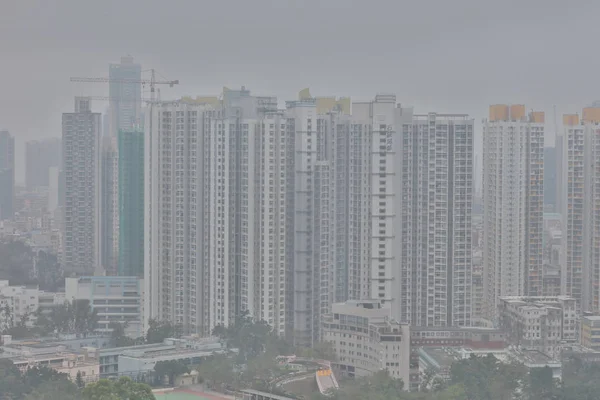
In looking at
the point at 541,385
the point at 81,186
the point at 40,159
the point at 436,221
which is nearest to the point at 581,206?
the point at 436,221

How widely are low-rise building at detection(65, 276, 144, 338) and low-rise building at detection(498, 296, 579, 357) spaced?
2.75 metres

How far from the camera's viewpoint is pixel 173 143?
10094 mm

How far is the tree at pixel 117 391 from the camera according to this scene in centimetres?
648

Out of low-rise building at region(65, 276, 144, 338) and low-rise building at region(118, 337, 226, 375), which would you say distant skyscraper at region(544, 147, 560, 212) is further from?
low-rise building at region(118, 337, 226, 375)

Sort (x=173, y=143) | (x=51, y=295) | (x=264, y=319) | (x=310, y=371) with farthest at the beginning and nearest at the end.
Answer: (x=51, y=295) < (x=173, y=143) < (x=264, y=319) < (x=310, y=371)

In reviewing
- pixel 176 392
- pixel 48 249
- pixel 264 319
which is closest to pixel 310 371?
pixel 176 392

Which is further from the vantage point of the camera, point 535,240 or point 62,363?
point 535,240

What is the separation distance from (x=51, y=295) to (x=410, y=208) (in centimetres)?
299

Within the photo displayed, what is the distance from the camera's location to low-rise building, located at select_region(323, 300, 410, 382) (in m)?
7.73

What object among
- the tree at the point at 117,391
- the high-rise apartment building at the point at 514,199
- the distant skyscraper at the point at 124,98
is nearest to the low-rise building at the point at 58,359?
the tree at the point at 117,391

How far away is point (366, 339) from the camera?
7.96 metres

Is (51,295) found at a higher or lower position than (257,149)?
lower

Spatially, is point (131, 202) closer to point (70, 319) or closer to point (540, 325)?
point (70, 319)

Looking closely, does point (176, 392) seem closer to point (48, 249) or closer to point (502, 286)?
point (502, 286)
